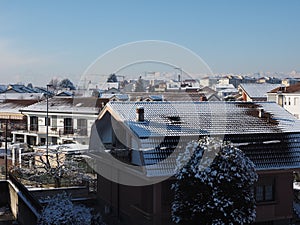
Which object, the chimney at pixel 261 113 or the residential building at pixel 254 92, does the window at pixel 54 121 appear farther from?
the residential building at pixel 254 92

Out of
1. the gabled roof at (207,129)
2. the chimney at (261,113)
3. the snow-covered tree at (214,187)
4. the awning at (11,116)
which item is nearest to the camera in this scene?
the snow-covered tree at (214,187)

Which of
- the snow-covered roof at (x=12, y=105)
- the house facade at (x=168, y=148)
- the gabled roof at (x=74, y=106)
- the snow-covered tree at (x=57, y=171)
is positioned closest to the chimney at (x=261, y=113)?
the house facade at (x=168, y=148)

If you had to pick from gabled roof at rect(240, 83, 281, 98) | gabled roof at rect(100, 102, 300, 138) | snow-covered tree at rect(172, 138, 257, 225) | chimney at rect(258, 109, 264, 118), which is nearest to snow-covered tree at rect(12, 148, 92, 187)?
gabled roof at rect(100, 102, 300, 138)

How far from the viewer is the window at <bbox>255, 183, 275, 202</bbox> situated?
473 inches

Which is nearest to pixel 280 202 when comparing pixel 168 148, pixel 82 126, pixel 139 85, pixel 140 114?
pixel 168 148

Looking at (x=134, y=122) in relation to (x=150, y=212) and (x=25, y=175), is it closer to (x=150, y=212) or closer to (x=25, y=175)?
(x=150, y=212)

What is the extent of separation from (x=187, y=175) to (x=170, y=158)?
6.14ft

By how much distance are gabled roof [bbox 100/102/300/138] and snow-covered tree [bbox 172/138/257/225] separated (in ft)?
7.64

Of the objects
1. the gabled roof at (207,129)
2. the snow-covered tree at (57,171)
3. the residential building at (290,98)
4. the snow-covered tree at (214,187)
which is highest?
the residential building at (290,98)

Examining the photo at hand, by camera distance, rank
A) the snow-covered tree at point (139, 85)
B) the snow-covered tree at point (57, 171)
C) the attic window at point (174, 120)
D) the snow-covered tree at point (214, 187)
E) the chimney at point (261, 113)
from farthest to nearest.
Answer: the snow-covered tree at point (57, 171)
the snow-covered tree at point (139, 85)
the chimney at point (261, 113)
the attic window at point (174, 120)
the snow-covered tree at point (214, 187)

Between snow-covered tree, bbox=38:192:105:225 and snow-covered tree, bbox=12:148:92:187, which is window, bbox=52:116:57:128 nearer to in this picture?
snow-covered tree, bbox=12:148:92:187

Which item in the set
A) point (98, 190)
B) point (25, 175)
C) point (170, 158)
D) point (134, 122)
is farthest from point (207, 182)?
point (25, 175)

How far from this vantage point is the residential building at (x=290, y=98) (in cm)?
3525

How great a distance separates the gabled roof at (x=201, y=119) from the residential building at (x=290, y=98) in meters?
21.9
